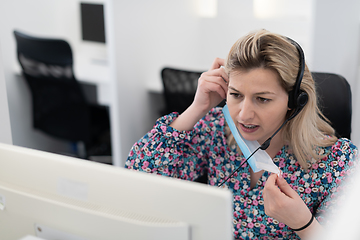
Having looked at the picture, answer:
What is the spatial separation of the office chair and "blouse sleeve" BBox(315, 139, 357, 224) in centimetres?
95

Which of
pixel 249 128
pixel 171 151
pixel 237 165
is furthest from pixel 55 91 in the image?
pixel 249 128

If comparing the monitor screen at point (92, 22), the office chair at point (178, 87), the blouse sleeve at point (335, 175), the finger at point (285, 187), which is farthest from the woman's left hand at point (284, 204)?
the monitor screen at point (92, 22)

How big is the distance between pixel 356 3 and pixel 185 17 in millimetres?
1130

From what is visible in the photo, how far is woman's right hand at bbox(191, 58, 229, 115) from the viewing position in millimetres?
1136

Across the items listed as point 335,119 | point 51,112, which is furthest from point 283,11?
point 51,112

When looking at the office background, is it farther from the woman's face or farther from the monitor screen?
the woman's face

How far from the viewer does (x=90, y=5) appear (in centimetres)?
301

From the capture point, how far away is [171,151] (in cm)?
117

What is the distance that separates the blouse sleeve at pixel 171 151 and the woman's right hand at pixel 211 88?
9cm

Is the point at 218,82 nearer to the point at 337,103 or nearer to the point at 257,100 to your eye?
the point at 257,100

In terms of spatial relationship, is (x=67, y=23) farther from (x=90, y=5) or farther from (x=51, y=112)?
(x=51, y=112)

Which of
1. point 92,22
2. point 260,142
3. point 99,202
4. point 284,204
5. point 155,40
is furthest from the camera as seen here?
point 92,22

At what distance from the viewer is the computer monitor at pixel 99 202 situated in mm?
563

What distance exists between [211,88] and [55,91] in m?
1.54
